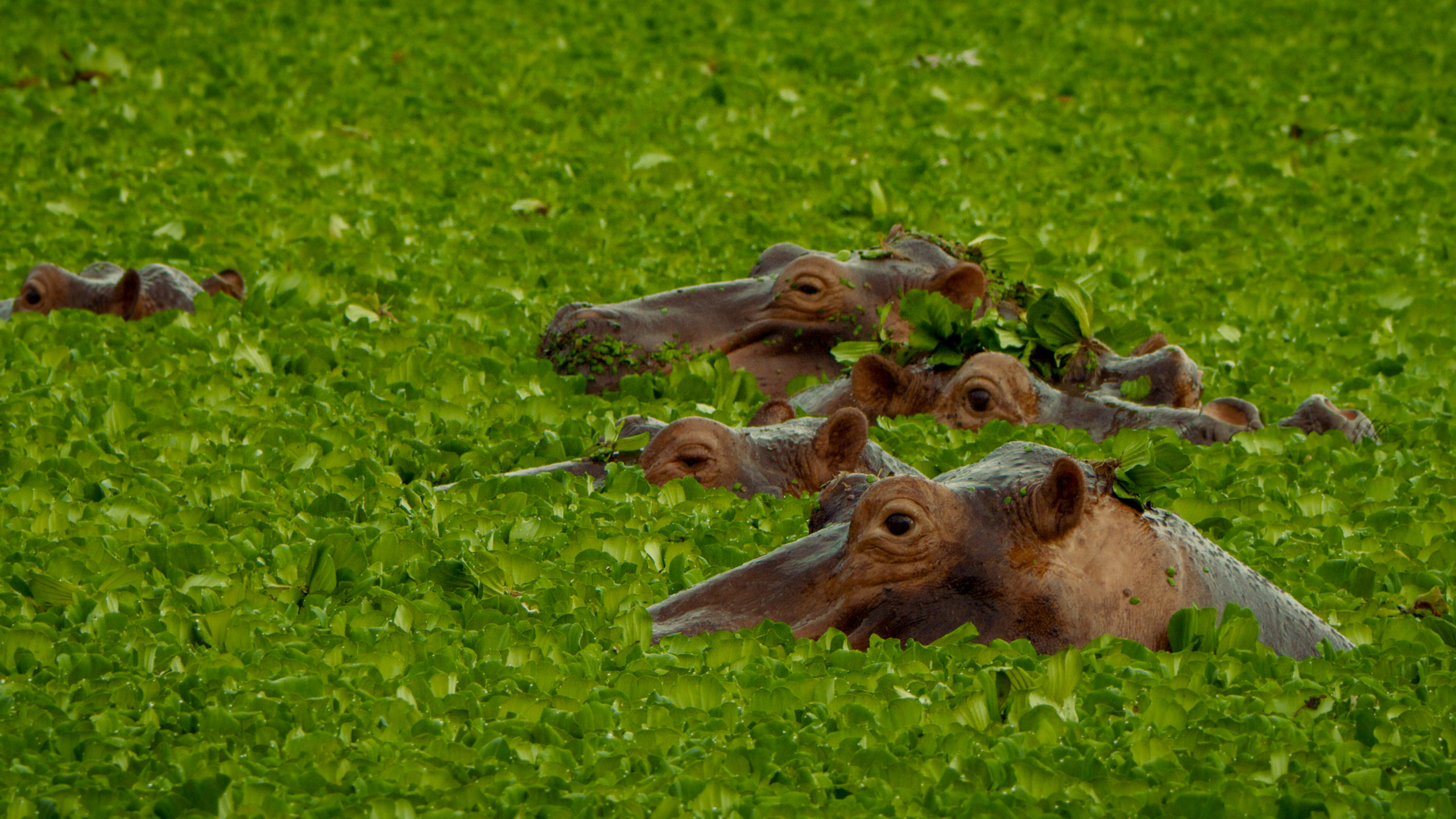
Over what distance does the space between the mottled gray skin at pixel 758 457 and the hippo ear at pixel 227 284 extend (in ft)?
10.5

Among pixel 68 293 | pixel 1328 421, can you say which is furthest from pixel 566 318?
pixel 1328 421

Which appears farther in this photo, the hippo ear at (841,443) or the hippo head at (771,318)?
the hippo head at (771,318)

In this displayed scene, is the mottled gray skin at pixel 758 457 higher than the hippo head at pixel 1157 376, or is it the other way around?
the mottled gray skin at pixel 758 457

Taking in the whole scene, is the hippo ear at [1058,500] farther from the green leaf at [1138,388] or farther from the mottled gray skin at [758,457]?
the green leaf at [1138,388]

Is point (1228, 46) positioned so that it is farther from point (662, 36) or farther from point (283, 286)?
point (283, 286)

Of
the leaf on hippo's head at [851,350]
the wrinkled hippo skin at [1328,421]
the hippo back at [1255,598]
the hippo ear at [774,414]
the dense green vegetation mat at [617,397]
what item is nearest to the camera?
the dense green vegetation mat at [617,397]

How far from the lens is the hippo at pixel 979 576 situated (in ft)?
13.8

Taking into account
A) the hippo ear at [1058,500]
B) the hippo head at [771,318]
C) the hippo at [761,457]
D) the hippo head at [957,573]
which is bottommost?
the hippo head at [771,318]

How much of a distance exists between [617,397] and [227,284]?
2.56 metres

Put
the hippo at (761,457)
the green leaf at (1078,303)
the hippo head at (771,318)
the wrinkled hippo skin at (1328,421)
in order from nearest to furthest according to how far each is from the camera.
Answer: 1. the hippo at (761,457)
2. the wrinkled hippo skin at (1328,421)
3. the green leaf at (1078,303)
4. the hippo head at (771,318)

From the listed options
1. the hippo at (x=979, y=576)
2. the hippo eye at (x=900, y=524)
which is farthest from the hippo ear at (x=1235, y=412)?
the hippo eye at (x=900, y=524)

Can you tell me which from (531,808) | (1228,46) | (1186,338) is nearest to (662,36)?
(1228,46)

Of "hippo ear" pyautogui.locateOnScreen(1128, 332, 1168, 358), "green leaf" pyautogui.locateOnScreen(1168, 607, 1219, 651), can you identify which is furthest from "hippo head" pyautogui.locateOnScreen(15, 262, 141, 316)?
"green leaf" pyautogui.locateOnScreen(1168, 607, 1219, 651)

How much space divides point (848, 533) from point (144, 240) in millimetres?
6607
